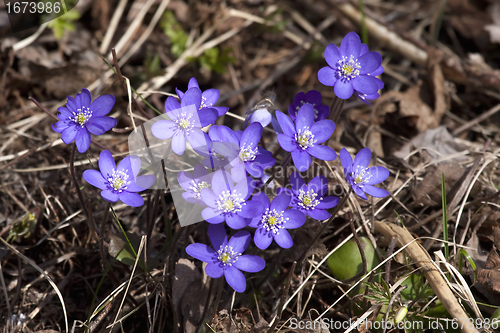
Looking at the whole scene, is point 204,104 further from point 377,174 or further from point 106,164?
point 377,174

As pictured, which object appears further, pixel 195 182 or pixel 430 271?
pixel 430 271

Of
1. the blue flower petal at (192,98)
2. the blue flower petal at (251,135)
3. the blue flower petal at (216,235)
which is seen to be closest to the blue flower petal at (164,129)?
the blue flower petal at (192,98)

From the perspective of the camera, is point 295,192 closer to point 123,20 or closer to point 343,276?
point 343,276

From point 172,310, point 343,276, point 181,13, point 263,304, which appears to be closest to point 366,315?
point 343,276

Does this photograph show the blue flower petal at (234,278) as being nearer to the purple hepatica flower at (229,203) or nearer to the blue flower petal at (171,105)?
the purple hepatica flower at (229,203)

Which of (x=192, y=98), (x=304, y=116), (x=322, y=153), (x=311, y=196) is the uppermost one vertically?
(x=192, y=98)

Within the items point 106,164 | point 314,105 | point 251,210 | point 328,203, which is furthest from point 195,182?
point 314,105
